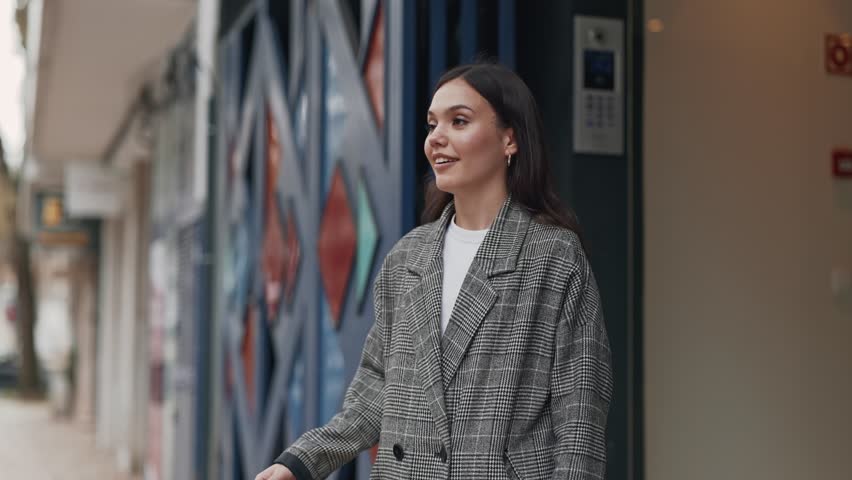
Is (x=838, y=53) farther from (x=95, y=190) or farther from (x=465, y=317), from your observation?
(x=95, y=190)

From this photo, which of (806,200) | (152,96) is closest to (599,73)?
(806,200)

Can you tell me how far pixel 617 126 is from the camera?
3.19m

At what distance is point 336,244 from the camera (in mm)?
3998

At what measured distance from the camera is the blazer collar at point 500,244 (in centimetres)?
199

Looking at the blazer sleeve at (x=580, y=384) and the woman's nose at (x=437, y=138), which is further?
the woman's nose at (x=437, y=138)

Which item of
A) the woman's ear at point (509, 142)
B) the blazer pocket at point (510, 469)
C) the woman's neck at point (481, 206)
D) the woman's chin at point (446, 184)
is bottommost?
the blazer pocket at point (510, 469)

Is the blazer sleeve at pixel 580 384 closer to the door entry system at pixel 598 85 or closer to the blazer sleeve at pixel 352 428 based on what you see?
the blazer sleeve at pixel 352 428

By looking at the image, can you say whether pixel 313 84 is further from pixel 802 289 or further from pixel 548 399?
pixel 548 399

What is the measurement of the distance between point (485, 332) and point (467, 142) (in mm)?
362

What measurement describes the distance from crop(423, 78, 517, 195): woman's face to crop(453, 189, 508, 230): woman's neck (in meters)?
0.02

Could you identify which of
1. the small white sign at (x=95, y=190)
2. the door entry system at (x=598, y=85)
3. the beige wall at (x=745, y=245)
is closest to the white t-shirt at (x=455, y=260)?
the door entry system at (x=598, y=85)

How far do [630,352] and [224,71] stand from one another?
3.97 meters

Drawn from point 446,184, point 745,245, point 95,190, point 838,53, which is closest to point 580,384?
point 446,184

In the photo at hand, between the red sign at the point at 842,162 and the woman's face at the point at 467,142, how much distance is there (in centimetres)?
188
